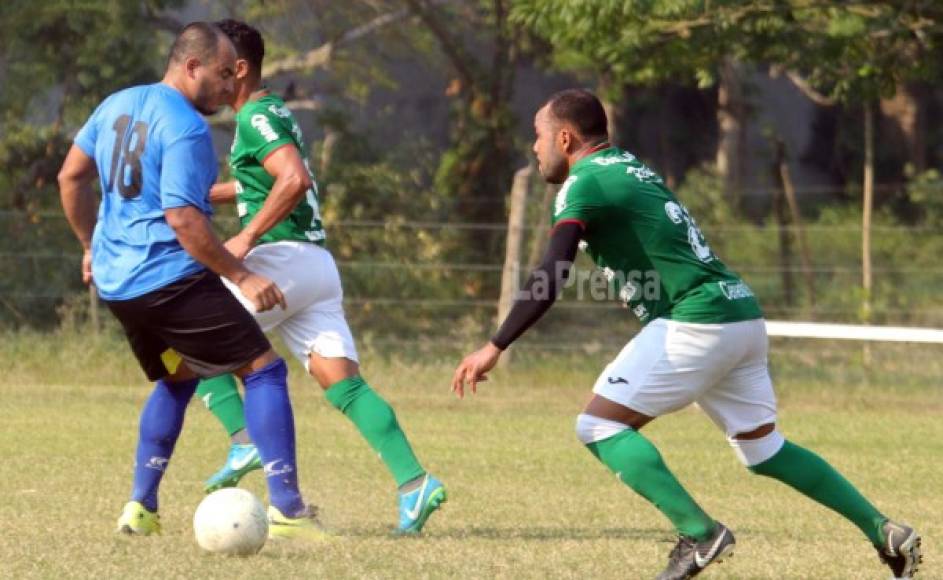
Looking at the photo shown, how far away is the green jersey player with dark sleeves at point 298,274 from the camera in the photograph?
7.49 m

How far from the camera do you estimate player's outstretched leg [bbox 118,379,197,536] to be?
7332 millimetres

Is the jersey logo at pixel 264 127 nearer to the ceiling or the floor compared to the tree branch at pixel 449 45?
nearer to the ceiling

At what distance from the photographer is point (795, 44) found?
16.6 metres

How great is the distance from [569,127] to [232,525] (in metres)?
1.89

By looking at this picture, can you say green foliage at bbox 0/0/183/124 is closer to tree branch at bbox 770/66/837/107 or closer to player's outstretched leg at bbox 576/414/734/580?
tree branch at bbox 770/66/837/107

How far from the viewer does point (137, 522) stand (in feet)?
24.0

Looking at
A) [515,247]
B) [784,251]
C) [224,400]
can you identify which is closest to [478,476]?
[224,400]

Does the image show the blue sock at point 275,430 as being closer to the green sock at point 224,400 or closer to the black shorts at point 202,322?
the black shorts at point 202,322

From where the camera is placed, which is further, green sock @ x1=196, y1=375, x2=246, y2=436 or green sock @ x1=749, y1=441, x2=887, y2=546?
green sock @ x1=196, y1=375, x2=246, y2=436

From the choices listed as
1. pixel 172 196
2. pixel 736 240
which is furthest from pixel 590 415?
pixel 736 240

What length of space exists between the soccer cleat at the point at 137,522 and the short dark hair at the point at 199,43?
1801 mm

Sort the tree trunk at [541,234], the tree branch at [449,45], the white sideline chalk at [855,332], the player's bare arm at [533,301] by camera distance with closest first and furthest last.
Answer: the player's bare arm at [533,301]
the white sideline chalk at [855,332]
the tree trunk at [541,234]
the tree branch at [449,45]

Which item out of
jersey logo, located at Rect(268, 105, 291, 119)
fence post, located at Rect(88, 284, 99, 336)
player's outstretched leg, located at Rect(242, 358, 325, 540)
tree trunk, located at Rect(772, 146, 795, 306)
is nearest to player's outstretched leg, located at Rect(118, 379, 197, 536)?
player's outstretched leg, located at Rect(242, 358, 325, 540)

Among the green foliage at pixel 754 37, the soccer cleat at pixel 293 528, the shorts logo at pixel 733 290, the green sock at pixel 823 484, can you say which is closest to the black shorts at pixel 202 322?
the soccer cleat at pixel 293 528
